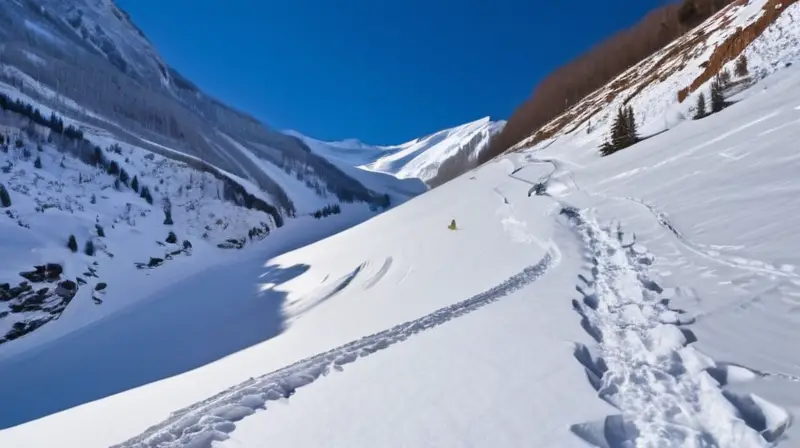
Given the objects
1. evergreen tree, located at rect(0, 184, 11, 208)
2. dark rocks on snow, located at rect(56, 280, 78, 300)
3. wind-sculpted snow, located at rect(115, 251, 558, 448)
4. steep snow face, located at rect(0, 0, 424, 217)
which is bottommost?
wind-sculpted snow, located at rect(115, 251, 558, 448)

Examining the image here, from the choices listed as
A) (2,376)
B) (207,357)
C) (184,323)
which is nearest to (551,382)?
(207,357)

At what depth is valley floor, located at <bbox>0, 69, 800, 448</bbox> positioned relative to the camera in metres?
3.69

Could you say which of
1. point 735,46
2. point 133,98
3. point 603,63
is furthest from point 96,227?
point 603,63

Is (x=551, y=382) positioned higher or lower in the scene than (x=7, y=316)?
lower

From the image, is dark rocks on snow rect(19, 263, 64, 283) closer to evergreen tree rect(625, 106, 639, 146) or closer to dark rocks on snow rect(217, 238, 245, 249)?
dark rocks on snow rect(217, 238, 245, 249)

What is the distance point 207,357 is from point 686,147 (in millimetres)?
17576

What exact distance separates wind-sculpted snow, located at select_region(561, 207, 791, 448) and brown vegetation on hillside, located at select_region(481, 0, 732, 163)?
5451cm

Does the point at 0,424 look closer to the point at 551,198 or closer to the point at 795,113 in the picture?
the point at 551,198

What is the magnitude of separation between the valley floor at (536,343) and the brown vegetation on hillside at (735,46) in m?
8.96

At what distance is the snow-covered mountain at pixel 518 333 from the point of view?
375 centimetres

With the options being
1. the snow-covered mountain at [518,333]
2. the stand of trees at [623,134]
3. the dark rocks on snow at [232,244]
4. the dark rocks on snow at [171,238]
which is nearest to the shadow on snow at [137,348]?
the snow-covered mountain at [518,333]

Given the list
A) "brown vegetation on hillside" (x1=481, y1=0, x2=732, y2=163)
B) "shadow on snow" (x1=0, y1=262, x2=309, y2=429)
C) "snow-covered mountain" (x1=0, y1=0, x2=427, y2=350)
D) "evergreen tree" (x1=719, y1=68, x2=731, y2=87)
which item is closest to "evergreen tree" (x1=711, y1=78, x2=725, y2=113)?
"evergreen tree" (x1=719, y1=68, x2=731, y2=87)

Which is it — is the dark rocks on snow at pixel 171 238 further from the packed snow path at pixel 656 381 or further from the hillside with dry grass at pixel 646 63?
the hillside with dry grass at pixel 646 63

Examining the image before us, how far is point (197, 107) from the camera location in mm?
115938
